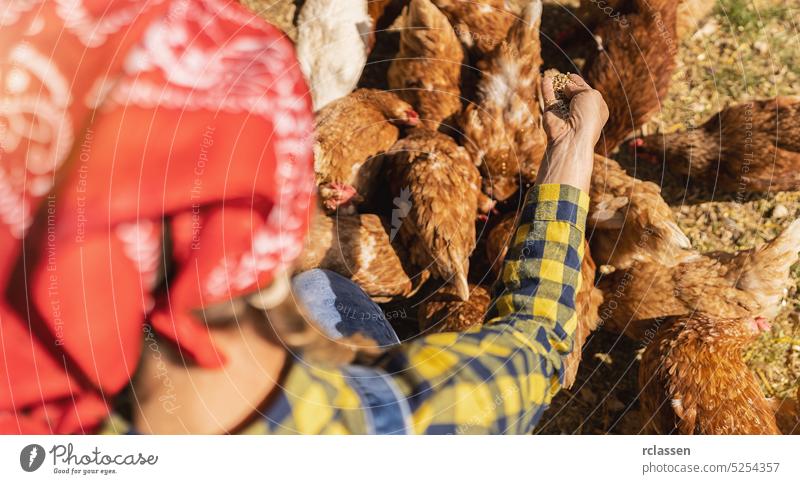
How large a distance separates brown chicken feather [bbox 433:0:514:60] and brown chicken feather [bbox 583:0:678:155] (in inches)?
Answer: 12.8

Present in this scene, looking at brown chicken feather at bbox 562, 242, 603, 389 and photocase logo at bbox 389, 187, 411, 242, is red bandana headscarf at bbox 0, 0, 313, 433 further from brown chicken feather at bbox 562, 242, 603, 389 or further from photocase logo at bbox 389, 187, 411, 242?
brown chicken feather at bbox 562, 242, 603, 389

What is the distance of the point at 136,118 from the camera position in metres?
0.63

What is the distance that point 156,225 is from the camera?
0.59m

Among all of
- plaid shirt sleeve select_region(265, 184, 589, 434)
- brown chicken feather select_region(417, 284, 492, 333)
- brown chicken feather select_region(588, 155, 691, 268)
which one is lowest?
brown chicken feather select_region(417, 284, 492, 333)

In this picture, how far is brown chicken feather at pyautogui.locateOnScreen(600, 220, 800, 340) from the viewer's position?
144 centimetres

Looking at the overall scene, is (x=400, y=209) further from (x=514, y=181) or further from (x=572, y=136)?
(x=572, y=136)

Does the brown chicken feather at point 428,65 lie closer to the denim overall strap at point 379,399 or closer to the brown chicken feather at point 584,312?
the brown chicken feather at point 584,312

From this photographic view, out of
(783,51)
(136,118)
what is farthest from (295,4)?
(783,51)
